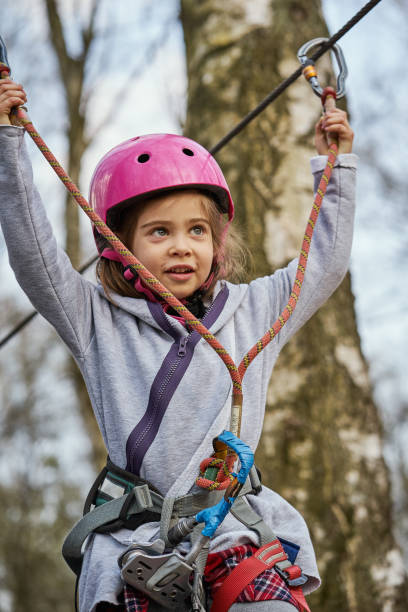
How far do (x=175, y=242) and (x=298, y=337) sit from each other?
5.28 ft

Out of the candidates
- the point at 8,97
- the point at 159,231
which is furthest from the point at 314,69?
the point at 8,97

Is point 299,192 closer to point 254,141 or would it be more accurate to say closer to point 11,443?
point 254,141

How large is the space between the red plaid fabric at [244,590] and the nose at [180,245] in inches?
30.6

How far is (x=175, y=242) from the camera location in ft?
6.31

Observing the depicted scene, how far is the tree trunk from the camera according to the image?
127 inches

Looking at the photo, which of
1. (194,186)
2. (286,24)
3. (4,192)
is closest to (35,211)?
(4,192)

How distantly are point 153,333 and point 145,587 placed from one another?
2.13 ft

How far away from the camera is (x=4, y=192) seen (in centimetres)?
167

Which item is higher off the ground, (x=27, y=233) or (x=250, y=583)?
(x=27, y=233)

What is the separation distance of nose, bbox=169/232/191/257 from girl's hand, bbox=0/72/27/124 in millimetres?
527

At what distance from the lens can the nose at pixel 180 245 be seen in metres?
1.91

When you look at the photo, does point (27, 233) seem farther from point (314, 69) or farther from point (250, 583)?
point (314, 69)

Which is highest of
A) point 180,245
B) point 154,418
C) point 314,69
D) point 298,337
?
point 314,69

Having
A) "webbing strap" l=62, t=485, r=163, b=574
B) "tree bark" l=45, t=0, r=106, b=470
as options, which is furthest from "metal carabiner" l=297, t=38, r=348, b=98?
→ "tree bark" l=45, t=0, r=106, b=470
